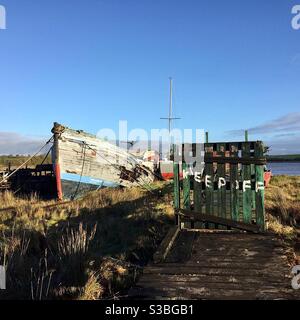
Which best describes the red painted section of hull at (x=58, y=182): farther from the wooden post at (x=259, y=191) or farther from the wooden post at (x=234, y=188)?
the wooden post at (x=259, y=191)

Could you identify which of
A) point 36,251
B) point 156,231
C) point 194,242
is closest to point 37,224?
point 36,251

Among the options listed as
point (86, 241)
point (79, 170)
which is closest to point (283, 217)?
point (86, 241)

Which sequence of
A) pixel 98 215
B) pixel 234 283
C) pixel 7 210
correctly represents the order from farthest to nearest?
1. pixel 7 210
2. pixel 98 215
3. pixel 234 283

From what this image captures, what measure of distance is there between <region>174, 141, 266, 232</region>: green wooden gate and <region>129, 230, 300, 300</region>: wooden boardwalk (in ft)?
2.18

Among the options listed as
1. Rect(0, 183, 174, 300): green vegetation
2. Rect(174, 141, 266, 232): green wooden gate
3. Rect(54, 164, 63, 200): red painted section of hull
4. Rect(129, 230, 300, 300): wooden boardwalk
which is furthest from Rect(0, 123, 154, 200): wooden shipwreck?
Rect(129, 230, 300, 300): wooden boardwalk

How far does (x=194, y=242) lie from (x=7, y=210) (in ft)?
30.5

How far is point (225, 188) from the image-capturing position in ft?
25.9

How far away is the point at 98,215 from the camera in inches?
502

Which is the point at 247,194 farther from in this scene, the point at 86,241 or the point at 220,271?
the point at 86,241

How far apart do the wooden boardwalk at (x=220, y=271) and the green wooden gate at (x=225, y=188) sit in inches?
26.2

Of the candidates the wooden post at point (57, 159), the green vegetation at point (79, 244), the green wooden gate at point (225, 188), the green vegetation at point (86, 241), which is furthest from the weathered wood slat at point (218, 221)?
the wooden post at point (57, 159)

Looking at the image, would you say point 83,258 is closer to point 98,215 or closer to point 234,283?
point 234,283

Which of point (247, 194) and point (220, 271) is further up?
point (247, 194)

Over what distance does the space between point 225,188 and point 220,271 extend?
2876mm
